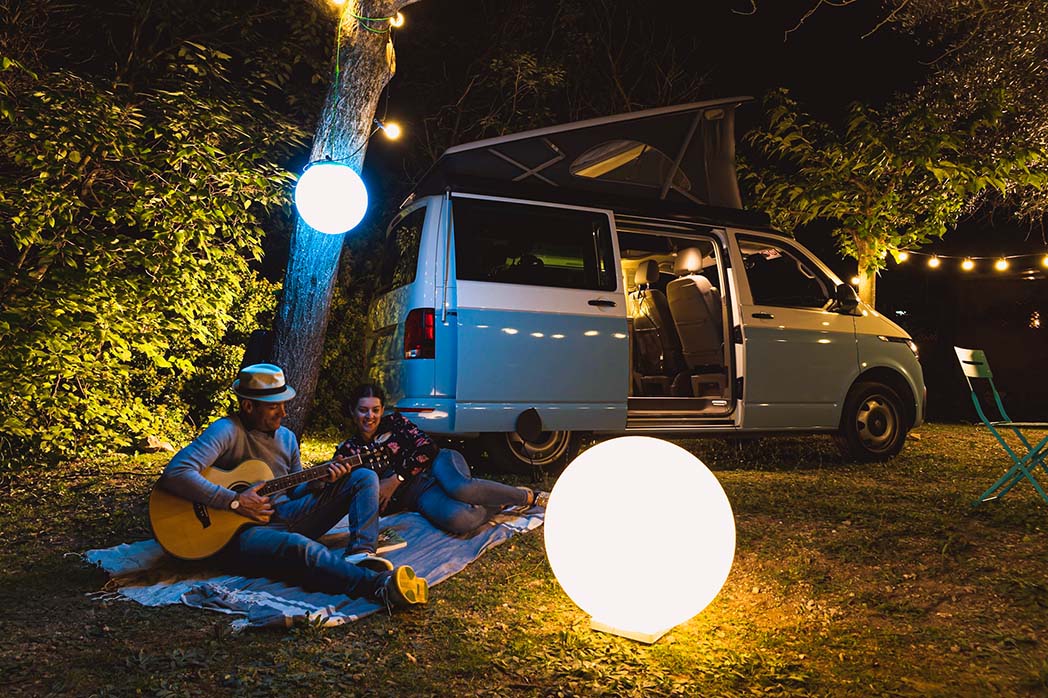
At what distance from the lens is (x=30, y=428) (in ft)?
18.4

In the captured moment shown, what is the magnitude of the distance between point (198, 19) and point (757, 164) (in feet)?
24.7

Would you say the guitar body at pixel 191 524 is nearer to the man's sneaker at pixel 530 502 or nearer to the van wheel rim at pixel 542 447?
the man's sneaker at pixel 530 502

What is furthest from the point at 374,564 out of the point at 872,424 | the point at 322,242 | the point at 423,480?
the point at 872,424

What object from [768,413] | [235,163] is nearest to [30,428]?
[235,163]

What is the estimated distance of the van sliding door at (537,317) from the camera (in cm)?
516

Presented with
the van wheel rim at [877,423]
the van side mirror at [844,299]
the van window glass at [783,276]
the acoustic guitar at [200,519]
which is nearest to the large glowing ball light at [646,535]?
the acoustic guitar at [200,519]

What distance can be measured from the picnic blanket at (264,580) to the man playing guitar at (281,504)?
0.07m

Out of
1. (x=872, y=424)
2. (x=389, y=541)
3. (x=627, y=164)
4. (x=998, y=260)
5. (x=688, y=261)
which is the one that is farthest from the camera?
(x=998, y=260)

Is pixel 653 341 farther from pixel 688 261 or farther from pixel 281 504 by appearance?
pixel 281 504

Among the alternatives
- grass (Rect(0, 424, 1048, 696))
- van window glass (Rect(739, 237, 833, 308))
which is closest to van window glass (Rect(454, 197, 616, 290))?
van window glass (Rect(739, 237, 833, 308))

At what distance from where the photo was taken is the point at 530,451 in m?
5.69

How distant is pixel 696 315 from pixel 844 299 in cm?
129

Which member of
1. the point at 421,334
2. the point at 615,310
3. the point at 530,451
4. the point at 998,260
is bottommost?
the point at 530,451

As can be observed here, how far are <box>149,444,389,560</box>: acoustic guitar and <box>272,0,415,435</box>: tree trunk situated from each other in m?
2.72
